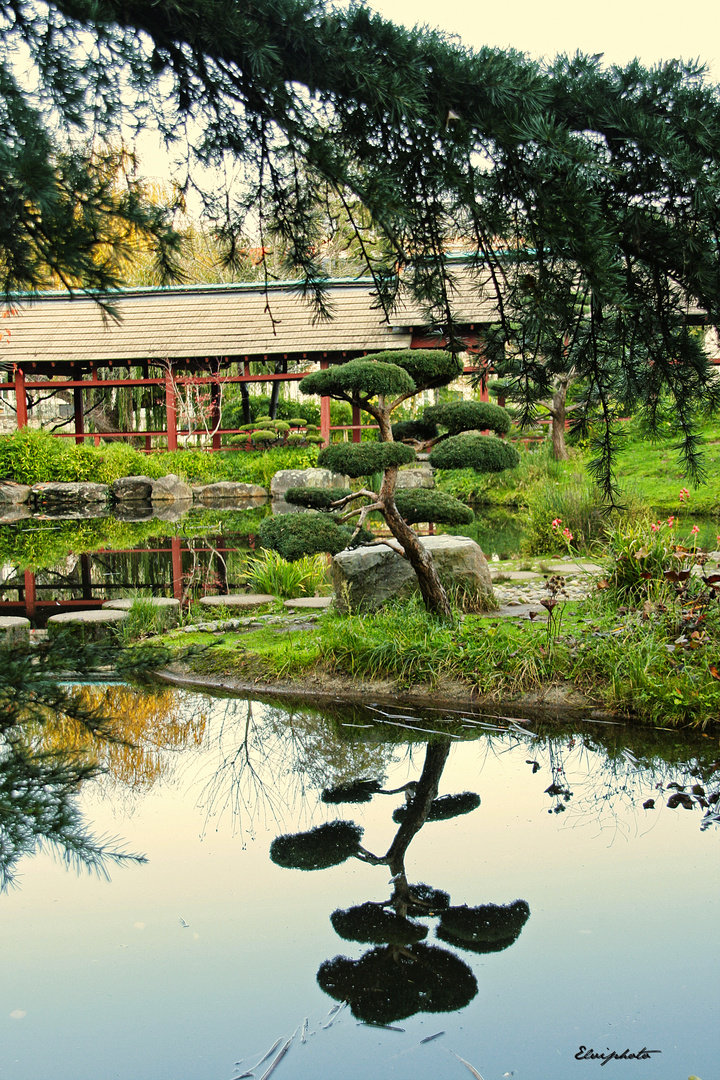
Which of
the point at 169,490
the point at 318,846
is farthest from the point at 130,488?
the point at 318,846

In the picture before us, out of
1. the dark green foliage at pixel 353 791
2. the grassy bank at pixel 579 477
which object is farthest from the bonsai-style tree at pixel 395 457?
the grassy bank at pixel 579 477

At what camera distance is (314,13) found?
178 centimetres

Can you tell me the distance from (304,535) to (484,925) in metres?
3.31

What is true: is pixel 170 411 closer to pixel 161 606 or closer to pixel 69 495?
pixel 69 495

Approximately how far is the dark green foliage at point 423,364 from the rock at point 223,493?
40.2 feet

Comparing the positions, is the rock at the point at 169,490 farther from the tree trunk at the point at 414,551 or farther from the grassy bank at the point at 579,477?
the tree trunk at the point at 414,551

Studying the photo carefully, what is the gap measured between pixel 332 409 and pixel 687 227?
68.8ft

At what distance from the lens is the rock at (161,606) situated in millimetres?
6445

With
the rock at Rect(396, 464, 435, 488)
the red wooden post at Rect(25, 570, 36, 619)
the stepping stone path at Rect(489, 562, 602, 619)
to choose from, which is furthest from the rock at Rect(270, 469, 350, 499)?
the stepping stone path at Rect(489, 562, 602, 619)

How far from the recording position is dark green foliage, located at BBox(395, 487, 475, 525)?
5656mm

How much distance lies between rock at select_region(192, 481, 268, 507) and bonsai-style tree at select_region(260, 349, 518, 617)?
463 inches

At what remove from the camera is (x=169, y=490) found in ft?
56.3

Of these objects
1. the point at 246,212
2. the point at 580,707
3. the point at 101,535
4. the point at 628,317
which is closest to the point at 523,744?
the point at 580,707

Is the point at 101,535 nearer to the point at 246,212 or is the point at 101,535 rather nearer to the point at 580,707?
the point at 580,707
